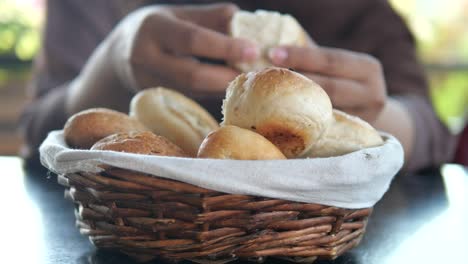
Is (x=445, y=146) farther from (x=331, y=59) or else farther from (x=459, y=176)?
(x=331, y=59)

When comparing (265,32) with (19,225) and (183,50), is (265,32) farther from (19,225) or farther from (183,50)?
(19,225)

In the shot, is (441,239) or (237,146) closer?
(237,146)

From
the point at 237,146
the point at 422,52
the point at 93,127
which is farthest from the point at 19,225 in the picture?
the point at 422,52

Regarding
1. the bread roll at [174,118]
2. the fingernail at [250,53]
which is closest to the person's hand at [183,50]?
the fingernail at [250,53]

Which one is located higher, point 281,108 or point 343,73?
point 281,108

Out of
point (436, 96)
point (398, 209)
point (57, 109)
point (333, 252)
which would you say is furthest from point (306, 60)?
point (436, 96)

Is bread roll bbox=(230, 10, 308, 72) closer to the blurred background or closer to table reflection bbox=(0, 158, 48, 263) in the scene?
table reflection bbox=(0, 158, 48, 263)

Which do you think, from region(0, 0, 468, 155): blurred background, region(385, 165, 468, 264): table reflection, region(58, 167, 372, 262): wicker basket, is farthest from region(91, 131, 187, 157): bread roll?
region(0, 0, 468, 155): blurred background
